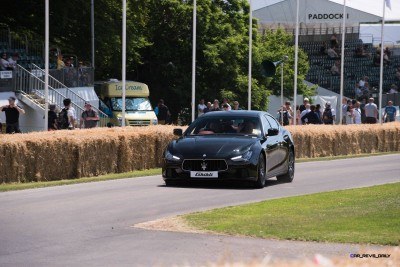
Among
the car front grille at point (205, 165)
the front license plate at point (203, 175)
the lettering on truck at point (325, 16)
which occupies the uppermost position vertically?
the lettering on truck at point (325, 16)

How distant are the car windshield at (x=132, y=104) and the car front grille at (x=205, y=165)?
29.8m

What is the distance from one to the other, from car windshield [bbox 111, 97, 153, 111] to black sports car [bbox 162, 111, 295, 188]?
1098 inches

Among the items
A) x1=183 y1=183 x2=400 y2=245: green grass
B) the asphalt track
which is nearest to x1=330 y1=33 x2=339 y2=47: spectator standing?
the asphalt track

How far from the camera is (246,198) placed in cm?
1866

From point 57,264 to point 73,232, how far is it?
2.67 metres

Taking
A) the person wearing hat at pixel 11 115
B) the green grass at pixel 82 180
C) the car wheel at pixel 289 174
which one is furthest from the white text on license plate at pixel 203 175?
the person wearing hat at pixel 11 115

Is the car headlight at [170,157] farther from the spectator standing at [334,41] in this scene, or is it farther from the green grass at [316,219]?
the spectator standing at [334,41]

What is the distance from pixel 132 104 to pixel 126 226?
36.3 meters

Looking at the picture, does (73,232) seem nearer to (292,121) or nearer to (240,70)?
(292,121)

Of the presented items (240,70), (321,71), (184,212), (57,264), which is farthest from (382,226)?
(321,71)

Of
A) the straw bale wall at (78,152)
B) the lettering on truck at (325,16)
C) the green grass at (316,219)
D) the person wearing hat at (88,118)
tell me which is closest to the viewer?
the green grass at (316,219)

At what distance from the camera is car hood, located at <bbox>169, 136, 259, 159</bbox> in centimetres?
2036

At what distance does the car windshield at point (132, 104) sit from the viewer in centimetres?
5000

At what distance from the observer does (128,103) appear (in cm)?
5025
